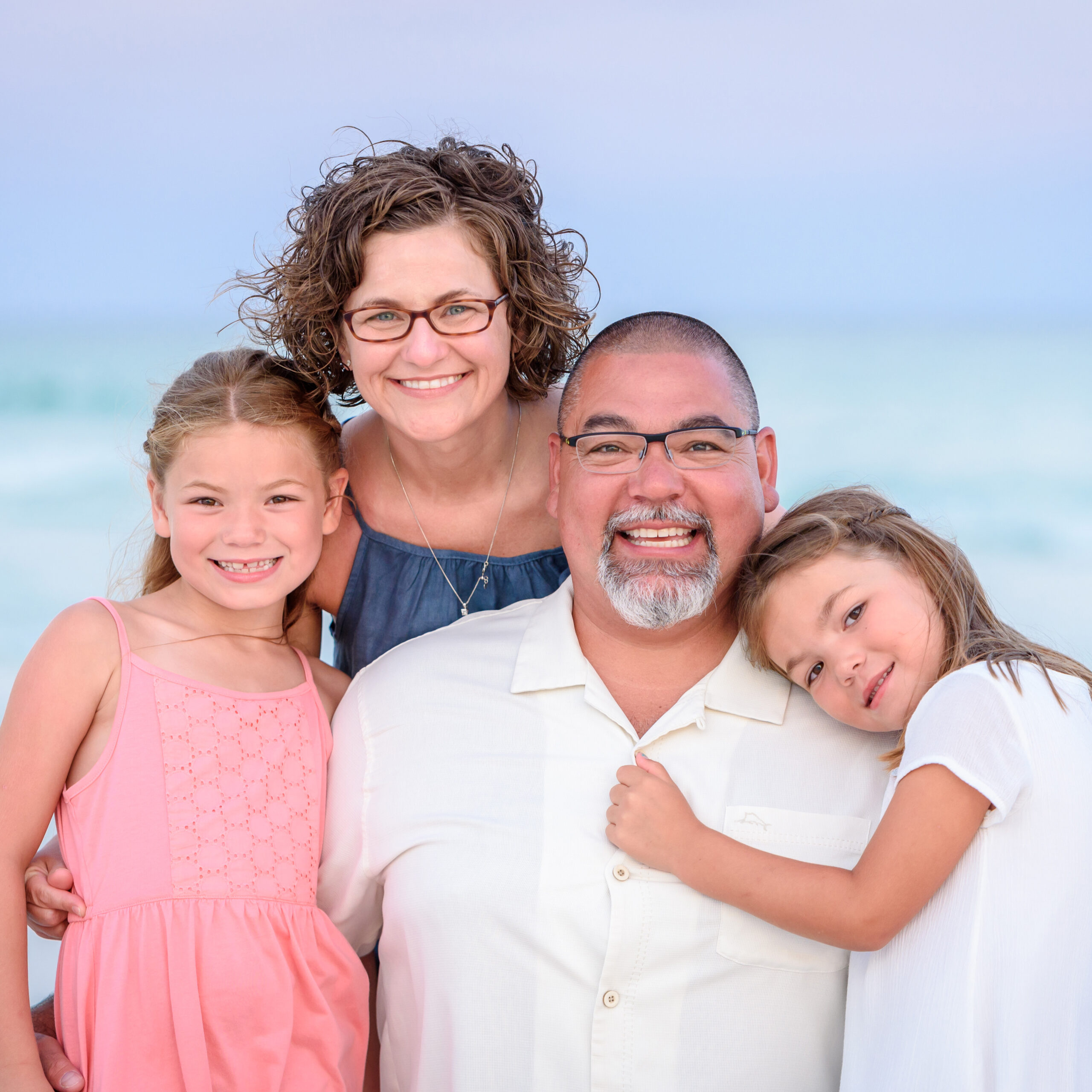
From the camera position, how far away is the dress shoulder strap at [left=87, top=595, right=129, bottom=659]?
222 centimetres

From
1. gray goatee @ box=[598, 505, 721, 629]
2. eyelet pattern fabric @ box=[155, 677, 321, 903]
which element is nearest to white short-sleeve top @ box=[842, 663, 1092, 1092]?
gray goatee @ box=[598, 505, 721, 629]

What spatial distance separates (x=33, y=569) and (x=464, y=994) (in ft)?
31.4

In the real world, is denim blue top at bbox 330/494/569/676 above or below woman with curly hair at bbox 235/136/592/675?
below

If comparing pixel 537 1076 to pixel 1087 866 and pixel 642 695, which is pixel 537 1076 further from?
pixel 1087 866

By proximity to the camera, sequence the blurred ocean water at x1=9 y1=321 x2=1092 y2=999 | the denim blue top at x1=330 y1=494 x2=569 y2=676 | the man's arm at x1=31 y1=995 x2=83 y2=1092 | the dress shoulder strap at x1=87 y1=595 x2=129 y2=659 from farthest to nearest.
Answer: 1. the blurred ocean water at x1=9 y1=321 x2=1092 y2=999
2. the denim blue top at x1=330 y1=494 x2=569 y2=676
3. the dress shoulder strap at x1=87 y1=595 x2=129 y2=659
4. the man's arm at x1=31 y1=995 x2=83 y2=1092

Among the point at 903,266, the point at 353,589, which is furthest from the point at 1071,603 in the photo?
the point at 353,589

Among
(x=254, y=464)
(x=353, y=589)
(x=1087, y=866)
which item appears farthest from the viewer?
(x=353, y=589)

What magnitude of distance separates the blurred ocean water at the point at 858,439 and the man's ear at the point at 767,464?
22.5 feet

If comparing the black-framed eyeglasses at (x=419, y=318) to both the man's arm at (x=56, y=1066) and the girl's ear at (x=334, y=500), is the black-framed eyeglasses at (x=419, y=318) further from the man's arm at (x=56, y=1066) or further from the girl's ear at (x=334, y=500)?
the man's arm at (x=56, y=1066)

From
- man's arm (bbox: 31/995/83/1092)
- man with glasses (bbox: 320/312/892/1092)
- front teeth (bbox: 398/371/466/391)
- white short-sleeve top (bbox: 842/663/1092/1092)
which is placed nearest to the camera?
white short-sleeve top (bbox: 842/663/1092/1092)

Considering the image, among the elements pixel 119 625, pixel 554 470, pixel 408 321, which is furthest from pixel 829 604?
pixel 119 625

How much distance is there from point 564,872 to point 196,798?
708 millimetres

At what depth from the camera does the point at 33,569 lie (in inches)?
415

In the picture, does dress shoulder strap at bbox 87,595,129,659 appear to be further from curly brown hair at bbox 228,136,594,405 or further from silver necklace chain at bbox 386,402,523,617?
silver necklace chain at bbox 386,402,523,617
